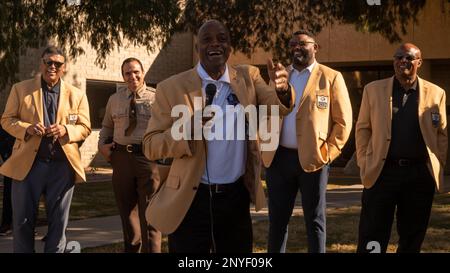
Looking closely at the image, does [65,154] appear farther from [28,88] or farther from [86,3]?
[86,3]

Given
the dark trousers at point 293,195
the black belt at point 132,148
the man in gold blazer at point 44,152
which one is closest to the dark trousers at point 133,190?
the black belt at point 132,148

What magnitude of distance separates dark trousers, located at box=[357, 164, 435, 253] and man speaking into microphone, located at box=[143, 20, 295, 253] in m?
2.02

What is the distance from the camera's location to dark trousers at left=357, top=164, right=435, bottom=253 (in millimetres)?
5781

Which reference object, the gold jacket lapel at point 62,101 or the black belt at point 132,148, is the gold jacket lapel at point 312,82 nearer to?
the black belt at point 132,148

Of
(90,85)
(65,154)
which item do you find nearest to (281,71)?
(65,154)

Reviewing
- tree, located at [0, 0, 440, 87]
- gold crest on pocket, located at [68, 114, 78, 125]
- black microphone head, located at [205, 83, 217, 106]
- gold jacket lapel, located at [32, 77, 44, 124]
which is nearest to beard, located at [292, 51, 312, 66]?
gold crest on pocket, located at [68, 114, 78, 125]

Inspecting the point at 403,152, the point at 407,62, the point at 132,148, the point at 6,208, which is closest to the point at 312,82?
the point at 407,62

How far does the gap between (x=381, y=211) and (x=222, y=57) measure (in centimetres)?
252

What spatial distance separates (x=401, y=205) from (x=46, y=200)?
3051 millimetres

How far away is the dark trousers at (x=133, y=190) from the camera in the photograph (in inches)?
274

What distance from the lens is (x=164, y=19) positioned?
14055 millimetres

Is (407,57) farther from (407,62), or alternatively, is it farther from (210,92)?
(210,92)

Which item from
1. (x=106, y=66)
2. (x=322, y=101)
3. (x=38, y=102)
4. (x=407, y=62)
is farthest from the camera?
(x=106, y=66)

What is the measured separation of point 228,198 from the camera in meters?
4.04
